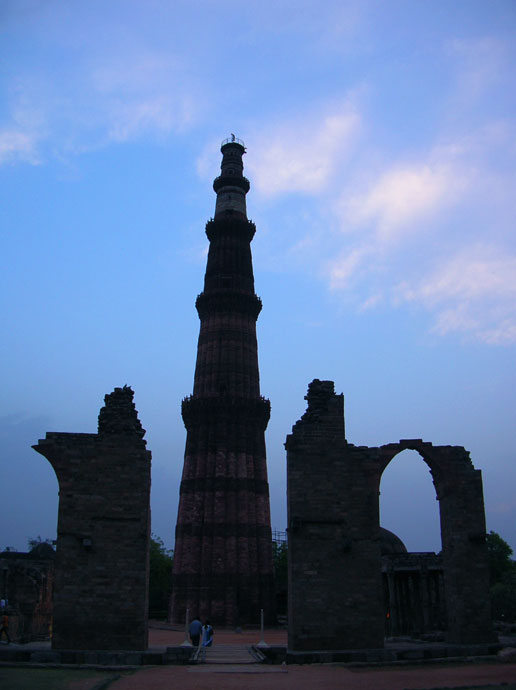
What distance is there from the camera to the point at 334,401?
1848 centimetres

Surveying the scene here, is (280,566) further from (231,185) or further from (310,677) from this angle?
(310,677)

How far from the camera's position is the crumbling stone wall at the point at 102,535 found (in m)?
16.5

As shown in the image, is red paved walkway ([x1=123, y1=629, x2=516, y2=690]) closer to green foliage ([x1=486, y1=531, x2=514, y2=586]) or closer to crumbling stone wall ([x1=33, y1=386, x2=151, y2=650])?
crumbling stone wall ([x1=33, y1=386, x2=151, y2=650])

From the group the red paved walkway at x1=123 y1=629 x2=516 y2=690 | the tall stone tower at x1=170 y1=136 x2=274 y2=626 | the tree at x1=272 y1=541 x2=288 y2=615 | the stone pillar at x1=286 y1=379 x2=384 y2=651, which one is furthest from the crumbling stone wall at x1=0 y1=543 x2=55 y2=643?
the tree at x1=272 y1=541 x2=288 y2=615

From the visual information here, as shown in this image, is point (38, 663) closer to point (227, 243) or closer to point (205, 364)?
point (205, 364)

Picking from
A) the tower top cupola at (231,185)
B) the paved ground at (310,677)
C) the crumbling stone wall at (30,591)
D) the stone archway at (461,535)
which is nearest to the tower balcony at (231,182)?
the tower top cupola at (231,185)

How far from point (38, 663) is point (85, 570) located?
2.30 m

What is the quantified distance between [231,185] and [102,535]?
2891 centimetres

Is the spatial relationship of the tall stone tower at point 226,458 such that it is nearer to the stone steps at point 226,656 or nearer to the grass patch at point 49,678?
the stone steps at point 226,656

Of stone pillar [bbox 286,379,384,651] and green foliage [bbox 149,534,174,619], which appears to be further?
green foliage [bbox 149,534,174,619]

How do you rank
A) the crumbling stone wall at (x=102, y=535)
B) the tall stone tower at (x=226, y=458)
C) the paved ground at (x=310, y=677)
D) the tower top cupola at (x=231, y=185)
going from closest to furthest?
1. the paved ground at (x=310, y=677)
2. the crumbling stone wall at (x=102, y=535)
3. the tall stone tower at (x=226, y=458)
4. the tower top cupola at (x=231, y=185)

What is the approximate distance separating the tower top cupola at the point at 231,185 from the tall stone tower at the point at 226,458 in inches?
4.5

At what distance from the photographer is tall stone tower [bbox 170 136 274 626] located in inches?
1355

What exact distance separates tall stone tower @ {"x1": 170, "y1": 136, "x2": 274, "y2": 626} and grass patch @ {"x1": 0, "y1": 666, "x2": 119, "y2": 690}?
20.2 meters
